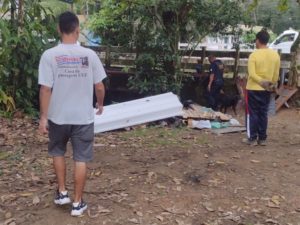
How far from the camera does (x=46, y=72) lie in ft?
13.1

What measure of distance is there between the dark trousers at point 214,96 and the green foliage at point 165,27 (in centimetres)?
107

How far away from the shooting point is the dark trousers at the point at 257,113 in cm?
692

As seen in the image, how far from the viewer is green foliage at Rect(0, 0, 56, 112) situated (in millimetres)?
8969

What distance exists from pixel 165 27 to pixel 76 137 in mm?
8031

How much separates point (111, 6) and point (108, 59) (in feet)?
5.56

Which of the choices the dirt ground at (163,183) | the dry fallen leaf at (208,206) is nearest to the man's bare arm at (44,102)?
the dirt ground at (163,183)

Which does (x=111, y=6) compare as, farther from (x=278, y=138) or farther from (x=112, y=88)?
(x=278, y=138)

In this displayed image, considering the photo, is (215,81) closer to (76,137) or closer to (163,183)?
(163,183)

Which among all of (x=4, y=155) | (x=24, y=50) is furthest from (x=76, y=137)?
(x=24, y=50)

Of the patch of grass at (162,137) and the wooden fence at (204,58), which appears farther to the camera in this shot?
the wooden fence at (204,58)

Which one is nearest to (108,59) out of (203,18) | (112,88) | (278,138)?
(112,88)

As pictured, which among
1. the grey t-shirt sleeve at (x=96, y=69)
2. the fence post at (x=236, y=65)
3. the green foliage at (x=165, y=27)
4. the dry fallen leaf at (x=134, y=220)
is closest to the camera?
the grey t-shirt sleeve at (x=96, y=69)

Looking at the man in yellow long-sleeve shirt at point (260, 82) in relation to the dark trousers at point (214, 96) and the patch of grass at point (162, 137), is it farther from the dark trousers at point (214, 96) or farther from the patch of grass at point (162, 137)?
the dark trousers at point (214, 96)

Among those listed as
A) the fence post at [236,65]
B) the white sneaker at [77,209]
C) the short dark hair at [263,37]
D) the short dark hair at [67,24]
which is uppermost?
the short dark hair at [67,24]
